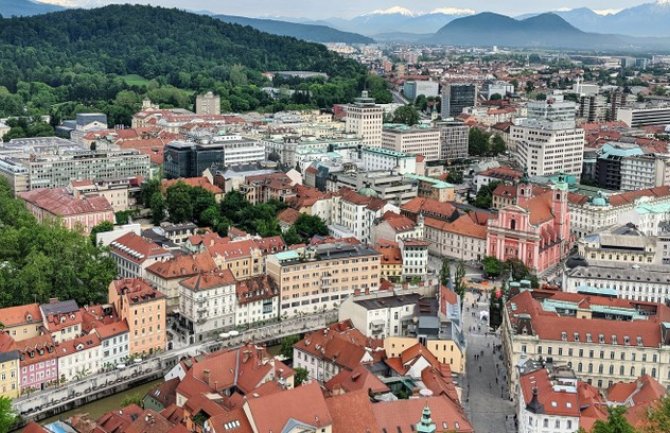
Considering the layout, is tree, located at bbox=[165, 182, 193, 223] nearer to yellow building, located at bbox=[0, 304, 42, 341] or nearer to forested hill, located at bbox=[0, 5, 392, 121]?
yellow building, located at bbox=[0, 304, 42, 341]

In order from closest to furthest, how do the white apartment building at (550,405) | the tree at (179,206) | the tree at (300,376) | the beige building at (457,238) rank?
the white apartment building at (550,405) < the tree at (300,376) < the beige building at (457,238) < the tree at (179,206)

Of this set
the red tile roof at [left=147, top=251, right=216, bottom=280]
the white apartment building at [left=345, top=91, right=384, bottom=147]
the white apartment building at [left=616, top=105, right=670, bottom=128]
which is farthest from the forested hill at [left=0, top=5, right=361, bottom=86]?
the red tile roof at [left=147, top=251, right=216, bottom=280]

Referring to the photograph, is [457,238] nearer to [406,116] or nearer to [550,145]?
[550,145]

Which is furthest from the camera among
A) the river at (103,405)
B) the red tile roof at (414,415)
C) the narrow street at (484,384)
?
the river at (103,405)

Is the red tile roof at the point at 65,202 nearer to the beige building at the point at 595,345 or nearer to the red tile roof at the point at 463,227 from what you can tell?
the red tile roof at the point at 463,227

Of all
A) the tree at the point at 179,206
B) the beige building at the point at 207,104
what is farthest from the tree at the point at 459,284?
the beige building at the point at 207,104

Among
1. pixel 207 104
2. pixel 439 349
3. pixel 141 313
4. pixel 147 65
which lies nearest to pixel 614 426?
pixel 439 349
